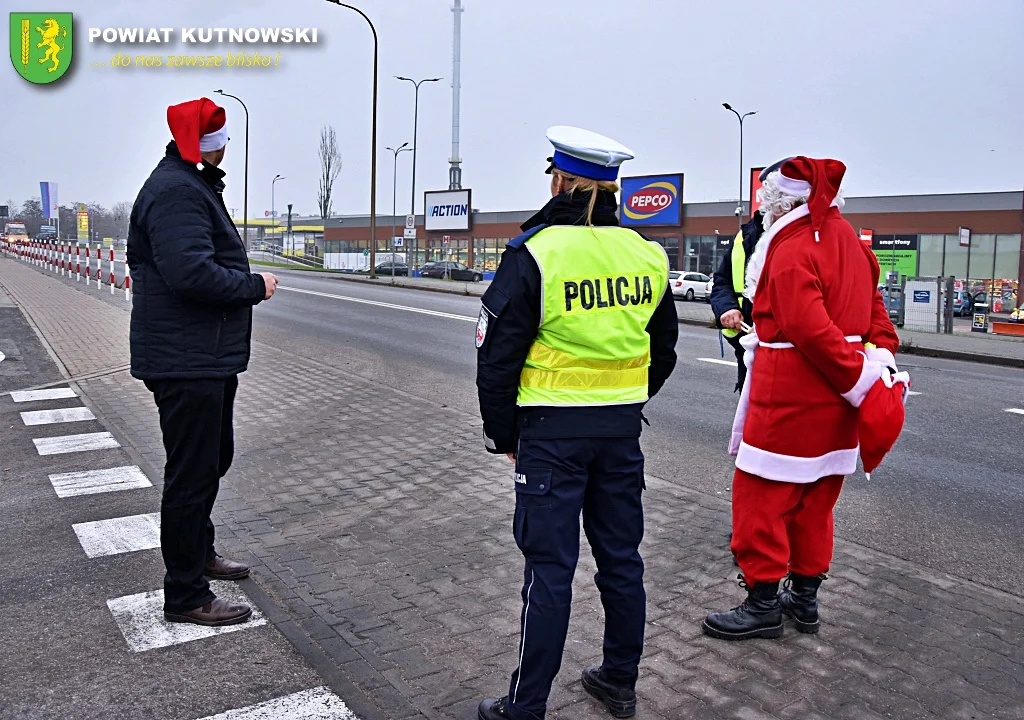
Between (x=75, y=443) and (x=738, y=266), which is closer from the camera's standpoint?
(x=738, y=266)

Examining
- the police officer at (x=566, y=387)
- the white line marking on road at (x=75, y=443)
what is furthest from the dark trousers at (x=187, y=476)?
the white line marking on road at (x=75, y=443)

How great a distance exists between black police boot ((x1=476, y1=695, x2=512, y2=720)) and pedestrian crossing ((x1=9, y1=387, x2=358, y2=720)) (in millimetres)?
437

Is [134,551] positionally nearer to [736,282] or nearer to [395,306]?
[736,282]

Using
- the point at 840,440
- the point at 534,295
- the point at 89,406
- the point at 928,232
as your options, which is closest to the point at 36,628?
the point at 534,295

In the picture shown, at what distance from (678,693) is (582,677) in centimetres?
35

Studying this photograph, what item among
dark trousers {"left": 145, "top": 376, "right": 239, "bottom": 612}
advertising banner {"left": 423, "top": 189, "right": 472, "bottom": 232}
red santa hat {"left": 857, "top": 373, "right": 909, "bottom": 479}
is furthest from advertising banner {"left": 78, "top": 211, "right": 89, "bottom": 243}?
red santa hat {"left": 857, "top": 373, "right": 909, "bottom": 479}

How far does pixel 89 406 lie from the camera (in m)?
8.58

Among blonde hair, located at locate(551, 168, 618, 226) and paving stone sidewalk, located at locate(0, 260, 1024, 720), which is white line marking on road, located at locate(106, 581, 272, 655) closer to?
→ paving stone sidewalk, located at locate(0, 260, 1024, 720)

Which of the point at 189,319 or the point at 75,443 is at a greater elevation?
the point at 189,319

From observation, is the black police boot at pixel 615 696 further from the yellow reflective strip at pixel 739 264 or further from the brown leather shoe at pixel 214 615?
the yellow reflective strip at pixel 739 264

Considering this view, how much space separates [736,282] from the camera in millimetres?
5070

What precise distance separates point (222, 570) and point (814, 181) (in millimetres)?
3131

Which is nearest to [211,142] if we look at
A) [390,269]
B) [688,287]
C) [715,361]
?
[715,361]

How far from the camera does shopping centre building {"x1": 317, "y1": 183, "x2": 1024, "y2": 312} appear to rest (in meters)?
47.3
